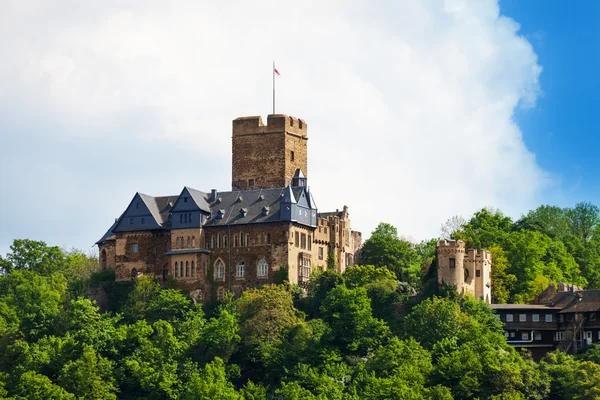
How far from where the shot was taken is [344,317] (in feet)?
382

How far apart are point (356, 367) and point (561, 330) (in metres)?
16.1

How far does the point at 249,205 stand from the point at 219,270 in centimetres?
524

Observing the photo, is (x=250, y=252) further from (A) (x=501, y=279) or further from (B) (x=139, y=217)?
(A) (x=501, y=279)

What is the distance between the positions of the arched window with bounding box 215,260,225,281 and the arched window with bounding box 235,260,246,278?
1123mm

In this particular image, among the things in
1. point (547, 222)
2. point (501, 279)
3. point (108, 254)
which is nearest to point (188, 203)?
point (108, 254)

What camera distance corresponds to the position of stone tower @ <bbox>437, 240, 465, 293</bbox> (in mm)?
118625

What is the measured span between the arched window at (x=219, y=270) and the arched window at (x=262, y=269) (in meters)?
2.76

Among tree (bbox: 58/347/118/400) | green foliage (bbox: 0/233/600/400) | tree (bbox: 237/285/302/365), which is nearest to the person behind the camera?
green foliage (bbox: 0/233/600/400)

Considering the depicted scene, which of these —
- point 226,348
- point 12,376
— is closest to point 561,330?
point 226,348

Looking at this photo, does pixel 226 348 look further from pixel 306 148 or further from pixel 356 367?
pixel 306 148

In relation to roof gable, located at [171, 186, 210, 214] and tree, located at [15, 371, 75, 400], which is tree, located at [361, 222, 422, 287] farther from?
tree, located at [15, 371, 75, 400]

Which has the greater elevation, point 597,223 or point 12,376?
point 597,223

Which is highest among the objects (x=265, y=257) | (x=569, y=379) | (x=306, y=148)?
(x=306, y=148)

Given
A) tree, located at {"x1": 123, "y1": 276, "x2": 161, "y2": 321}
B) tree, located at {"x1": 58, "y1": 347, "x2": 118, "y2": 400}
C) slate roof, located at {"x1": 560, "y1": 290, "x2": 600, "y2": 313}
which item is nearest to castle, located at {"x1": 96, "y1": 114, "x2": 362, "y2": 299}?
tree, located at {"x1": 123, "y1": 276, "x2": 161, "y2": 321}
